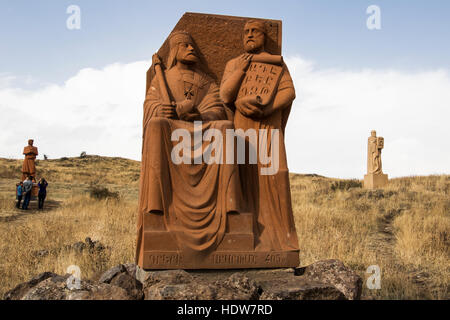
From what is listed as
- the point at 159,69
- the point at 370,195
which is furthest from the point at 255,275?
the point at 370,195

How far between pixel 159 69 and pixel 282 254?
2644mm

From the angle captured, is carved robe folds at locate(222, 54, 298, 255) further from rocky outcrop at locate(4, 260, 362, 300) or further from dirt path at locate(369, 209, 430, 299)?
dirt path at locate(369, 209, 430, 299)

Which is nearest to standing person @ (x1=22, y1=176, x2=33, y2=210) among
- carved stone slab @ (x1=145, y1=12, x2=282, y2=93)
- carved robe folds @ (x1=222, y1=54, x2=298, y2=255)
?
carved stone slab @ (x1=145, y1=12, x2=282, y2=93)

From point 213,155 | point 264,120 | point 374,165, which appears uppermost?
point 374,165

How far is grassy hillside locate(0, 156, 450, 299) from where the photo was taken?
647 cm

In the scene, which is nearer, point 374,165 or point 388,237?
point 388,237

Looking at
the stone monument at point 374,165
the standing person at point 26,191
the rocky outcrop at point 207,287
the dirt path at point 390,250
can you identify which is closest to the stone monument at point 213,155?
the rocky outcrop at point 207,287

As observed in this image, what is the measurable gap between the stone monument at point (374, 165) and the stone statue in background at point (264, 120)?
14.8 metres

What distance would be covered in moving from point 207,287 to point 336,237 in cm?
579

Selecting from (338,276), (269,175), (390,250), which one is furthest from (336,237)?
(338,276)

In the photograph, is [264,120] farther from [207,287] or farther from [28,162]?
[28,162]

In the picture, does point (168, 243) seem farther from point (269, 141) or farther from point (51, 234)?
point (51, 234)

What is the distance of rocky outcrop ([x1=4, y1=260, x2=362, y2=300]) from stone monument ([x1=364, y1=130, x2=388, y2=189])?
49.9 ft

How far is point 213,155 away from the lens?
189 inches
